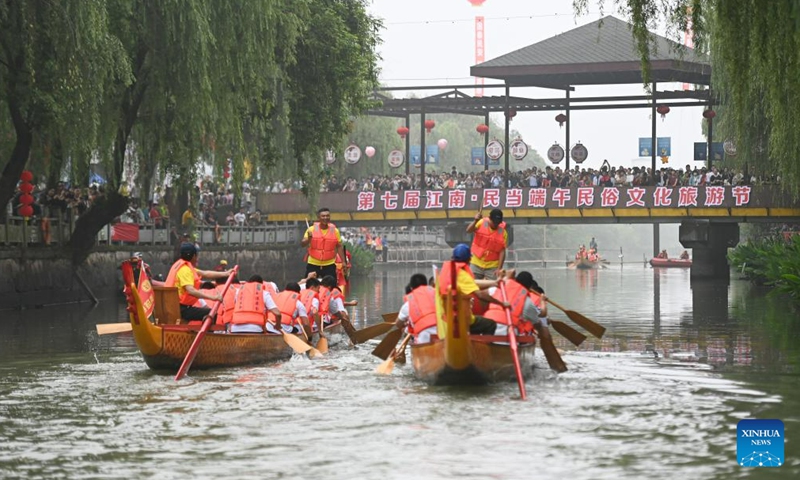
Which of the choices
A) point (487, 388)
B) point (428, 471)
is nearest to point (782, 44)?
point (487, 388)

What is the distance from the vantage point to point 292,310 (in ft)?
60.1

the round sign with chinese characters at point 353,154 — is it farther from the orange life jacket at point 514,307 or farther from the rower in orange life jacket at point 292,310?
the orange life jacket at point 514,307

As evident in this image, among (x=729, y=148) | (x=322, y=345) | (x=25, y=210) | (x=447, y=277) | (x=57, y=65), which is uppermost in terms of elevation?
(x=57, y=65)

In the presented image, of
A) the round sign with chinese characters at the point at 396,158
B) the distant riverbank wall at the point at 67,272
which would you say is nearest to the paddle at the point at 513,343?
the distant riverbank wall at the point at 67,272

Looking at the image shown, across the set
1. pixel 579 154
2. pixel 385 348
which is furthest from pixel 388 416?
pixel 579 154

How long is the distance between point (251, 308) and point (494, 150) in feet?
121

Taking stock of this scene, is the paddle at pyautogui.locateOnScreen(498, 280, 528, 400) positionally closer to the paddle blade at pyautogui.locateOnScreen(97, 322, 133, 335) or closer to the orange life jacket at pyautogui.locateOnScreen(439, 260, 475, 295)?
the orange life jacket at pyautogui.locateOnScreen(439, 260, 475, 295)

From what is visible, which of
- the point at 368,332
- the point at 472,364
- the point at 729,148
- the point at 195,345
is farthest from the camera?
the point at 729,148

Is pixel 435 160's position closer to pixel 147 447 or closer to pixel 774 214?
pixel 774 214

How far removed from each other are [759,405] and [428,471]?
4594 mm

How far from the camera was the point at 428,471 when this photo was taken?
10.0 metres

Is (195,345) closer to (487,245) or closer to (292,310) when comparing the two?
(292,310)

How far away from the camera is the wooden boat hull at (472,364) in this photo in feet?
46.5

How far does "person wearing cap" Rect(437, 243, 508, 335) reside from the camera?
546 inches
